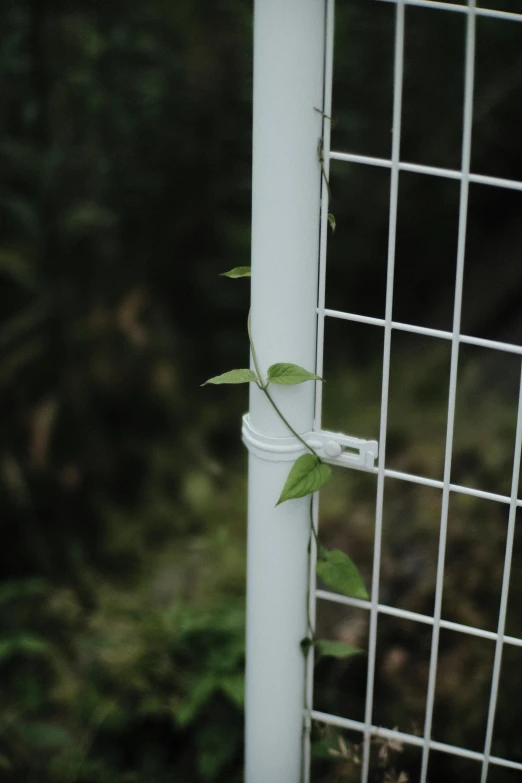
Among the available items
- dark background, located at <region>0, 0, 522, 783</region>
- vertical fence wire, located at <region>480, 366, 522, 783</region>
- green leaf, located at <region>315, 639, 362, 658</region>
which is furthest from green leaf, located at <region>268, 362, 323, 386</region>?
dark background, located at <region>0, 0, 522, 783</region>

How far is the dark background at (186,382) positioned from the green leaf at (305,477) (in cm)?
75

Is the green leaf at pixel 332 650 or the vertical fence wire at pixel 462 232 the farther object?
the green leaf at pixel 332 650

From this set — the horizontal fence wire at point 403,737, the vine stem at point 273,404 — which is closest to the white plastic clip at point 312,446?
the vine stem at point 273,404

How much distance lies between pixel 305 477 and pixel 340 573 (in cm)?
19

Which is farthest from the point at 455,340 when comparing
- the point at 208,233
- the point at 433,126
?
the point at 433,126

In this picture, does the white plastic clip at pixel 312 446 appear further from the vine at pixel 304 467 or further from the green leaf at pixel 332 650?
the green leaf at pixel 332 650

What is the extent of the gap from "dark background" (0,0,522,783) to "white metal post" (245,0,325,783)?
0.33 meters

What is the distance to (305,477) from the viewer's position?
1.39 metres

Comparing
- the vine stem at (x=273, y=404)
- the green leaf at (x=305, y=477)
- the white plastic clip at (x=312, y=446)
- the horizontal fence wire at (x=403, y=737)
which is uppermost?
the vine stem at (x=273, y=404)

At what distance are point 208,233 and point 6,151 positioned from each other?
736mm

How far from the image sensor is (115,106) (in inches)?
106

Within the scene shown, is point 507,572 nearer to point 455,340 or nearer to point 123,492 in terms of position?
point 455,340

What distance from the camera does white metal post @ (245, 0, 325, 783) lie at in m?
1.22

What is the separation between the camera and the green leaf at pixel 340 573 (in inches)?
58.0
